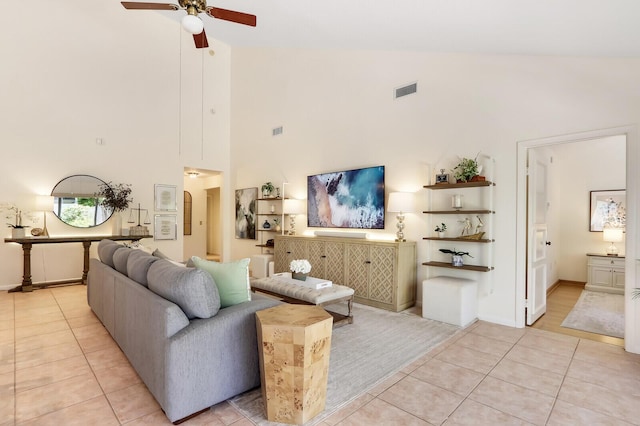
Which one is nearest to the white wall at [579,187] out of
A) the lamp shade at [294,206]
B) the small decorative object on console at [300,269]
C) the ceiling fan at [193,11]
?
the lamp shade at [294,206]

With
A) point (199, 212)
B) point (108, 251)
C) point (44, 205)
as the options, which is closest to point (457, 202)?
point (108, 251)

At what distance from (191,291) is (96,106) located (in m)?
5.87

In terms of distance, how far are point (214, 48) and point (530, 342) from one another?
8.23 metres

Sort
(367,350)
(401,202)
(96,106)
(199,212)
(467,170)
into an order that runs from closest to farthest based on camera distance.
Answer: (367,350), (467,170), (401,202), (96,106), (199,212)

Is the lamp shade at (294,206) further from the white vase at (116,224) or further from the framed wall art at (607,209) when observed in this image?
the framed wall art at (607,209)

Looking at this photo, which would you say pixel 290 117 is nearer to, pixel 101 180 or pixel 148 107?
pixel 148 107

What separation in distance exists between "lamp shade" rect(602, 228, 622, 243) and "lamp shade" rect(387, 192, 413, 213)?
389 centimetres

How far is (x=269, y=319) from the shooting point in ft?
6.44

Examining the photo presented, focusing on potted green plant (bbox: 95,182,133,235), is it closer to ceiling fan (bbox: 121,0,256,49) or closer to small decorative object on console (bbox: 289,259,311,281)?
ceiling fan (bbox: 121,0,256,49)

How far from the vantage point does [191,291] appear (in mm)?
2049

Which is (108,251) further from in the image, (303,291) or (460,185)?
(460,185)

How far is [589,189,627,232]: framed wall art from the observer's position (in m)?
5.59

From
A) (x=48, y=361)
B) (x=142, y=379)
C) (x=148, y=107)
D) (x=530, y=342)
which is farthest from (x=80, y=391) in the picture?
(x=148, y=107)

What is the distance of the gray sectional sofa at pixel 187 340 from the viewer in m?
1.90
